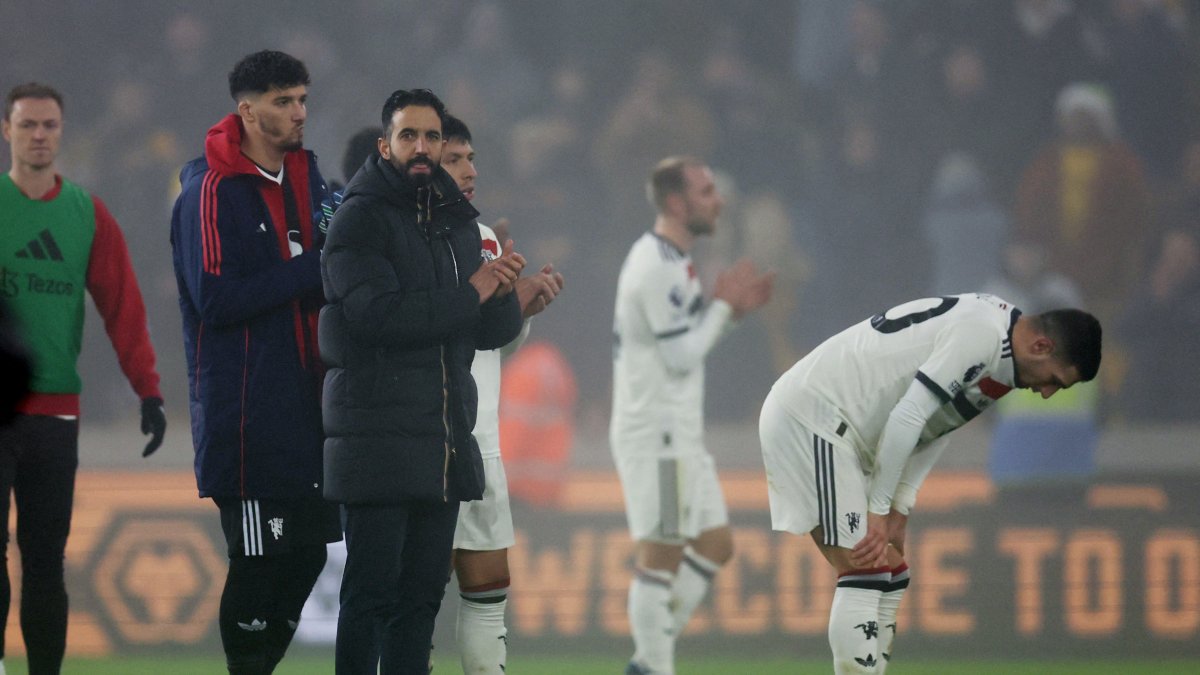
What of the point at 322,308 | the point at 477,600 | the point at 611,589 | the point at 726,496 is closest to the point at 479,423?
the point at 477,600

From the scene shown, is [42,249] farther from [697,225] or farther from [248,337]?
[697,225]

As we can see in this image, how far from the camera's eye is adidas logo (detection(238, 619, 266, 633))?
4160mm

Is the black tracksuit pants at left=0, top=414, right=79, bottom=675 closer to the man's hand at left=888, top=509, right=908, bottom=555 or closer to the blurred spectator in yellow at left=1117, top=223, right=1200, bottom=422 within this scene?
the man's hand at left=888, top=509, right=908, bottom=555

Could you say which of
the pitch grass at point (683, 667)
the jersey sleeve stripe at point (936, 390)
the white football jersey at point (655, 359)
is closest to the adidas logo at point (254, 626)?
the jersey sleeve stripe at point (936, 390)

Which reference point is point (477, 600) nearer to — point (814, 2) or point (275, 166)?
point (275, 166)

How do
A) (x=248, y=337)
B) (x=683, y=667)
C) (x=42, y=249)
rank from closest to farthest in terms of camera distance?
(x=248, y=337)
(x=42, y=249)
(x=683, y=667)

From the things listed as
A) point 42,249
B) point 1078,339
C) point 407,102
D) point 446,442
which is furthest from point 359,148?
point 1078,339

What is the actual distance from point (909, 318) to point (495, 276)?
1.47 meters

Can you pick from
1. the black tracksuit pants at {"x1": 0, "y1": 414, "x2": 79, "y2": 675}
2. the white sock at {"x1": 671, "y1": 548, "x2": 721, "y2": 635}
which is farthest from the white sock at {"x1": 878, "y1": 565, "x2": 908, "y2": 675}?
the black tracksuit pants at {"x1": 0, "y1": 414, "x2": 79, "y2": 675}

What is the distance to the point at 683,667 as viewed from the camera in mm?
6988

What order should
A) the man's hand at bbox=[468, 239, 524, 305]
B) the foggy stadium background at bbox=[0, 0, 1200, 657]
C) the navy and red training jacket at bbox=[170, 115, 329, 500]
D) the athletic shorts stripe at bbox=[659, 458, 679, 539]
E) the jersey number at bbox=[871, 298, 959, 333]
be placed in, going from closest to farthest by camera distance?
the man's hand at bbox=[468, 239, 524, 305], the navy and red training jacket at bbox=[170, 115, 329, 500], the jersey number at bbox=[871, 298, 959, 333], the athletic shorts stripe at bbox=[659, 458, 679, 539], the foggy stadium background at bbox=[0, 0, 1200, 657]

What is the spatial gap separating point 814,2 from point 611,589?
499 centimetres

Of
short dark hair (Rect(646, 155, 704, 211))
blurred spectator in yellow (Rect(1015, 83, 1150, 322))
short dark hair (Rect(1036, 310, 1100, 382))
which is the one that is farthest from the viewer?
blurred spectator in yellow (Rect(1015, 83, 1150, 322))

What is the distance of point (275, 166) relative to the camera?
4.26 m
